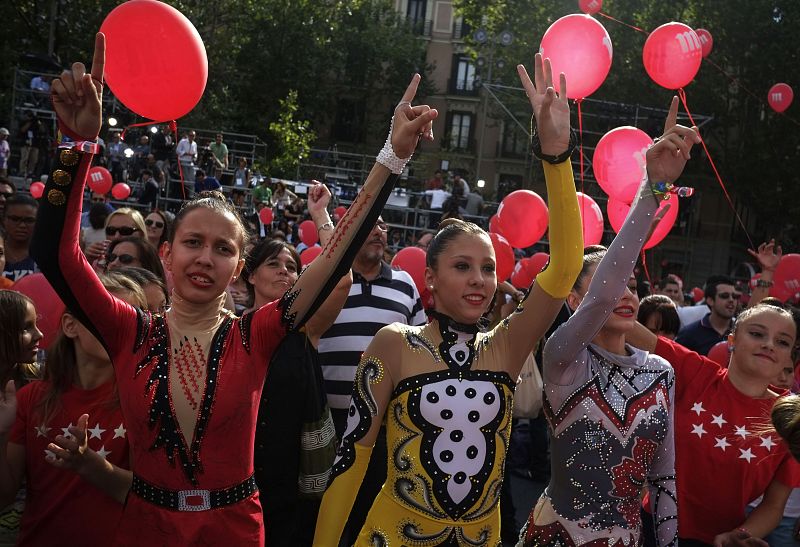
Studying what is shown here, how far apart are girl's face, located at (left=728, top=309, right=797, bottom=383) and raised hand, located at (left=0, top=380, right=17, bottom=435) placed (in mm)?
2757

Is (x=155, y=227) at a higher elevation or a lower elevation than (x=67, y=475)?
higher

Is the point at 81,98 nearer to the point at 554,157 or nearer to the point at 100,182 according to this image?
the point at 554,157

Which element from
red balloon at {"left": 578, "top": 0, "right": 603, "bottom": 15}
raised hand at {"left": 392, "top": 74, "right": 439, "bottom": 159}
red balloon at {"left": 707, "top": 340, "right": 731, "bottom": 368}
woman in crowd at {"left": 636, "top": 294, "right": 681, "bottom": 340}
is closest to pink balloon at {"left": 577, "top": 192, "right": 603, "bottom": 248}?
woman in crowd at {"left": 636, "top": 294, "right": 681, "bottom": 340}

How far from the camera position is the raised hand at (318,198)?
3.52 metres

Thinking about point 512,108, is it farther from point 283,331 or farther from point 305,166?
point 283,331

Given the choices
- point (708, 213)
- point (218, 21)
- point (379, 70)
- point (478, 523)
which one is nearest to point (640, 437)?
point (478, 523)

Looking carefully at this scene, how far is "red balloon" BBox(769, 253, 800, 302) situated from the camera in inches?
310

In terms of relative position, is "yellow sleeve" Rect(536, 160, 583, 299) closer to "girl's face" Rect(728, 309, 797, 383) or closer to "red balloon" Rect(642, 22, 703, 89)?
"girl's face" Rect(728, 309, 797, 383)

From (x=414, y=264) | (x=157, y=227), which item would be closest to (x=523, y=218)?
(x=414, y=264)

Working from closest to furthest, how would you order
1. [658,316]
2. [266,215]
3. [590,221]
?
[658,316] < [590,221] < [266,215]

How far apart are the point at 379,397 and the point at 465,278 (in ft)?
1.59

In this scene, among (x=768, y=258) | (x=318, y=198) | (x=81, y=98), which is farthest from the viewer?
(x=768, y=258)

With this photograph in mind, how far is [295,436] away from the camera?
143 inches

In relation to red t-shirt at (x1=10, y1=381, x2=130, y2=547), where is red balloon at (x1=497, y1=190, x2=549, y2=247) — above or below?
above
